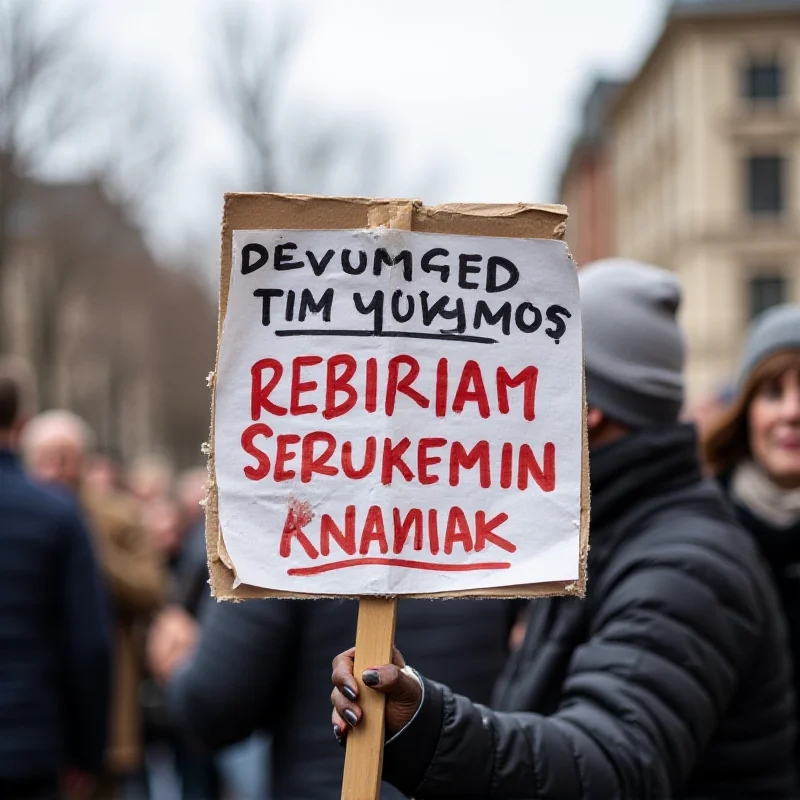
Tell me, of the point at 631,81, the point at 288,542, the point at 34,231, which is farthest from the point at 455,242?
the point at 631,81

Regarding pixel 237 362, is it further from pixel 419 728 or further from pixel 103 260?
pixel 103 260

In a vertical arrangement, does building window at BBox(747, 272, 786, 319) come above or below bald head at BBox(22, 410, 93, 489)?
above

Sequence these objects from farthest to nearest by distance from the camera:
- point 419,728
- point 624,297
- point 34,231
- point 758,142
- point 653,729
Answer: point 758,142, point 34,231, point 624,297, point 653,729, point 419,728

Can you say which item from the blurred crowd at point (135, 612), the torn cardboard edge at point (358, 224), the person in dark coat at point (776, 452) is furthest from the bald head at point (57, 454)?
the torn cardboard edge at point (358, 224)

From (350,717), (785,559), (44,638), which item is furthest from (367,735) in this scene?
(44,638)

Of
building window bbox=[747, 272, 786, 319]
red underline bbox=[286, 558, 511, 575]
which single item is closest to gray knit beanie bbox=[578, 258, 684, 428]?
red underline bbox=[286, 558, 511, 575]

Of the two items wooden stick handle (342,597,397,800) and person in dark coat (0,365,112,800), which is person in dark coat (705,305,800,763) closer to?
wooden stick handle (342,597,397,800)

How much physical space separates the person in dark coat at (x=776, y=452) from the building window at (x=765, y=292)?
1442 inches

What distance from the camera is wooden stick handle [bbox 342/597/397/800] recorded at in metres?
1.88

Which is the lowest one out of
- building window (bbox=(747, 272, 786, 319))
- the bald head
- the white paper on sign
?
the white paper on sign

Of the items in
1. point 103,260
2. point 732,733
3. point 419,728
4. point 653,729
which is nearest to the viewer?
point 419,728

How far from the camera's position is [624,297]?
258 centimetres

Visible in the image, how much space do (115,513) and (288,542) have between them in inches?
216

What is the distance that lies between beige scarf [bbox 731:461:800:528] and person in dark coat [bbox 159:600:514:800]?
0.87 m
